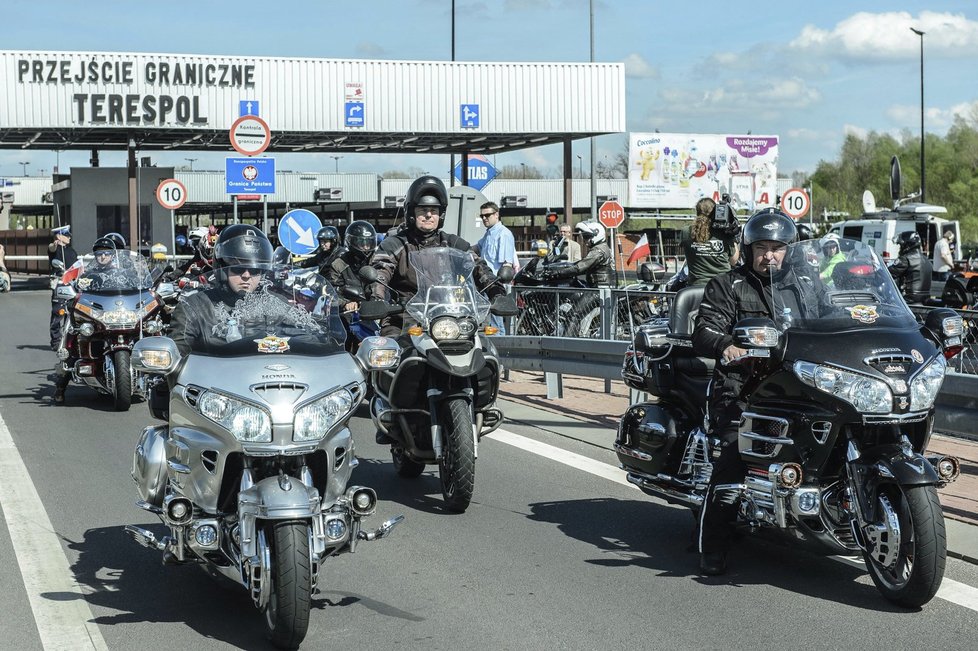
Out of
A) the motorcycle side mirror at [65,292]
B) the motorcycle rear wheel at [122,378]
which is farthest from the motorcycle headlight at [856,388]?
the motorcycle side mirror at [65,292]

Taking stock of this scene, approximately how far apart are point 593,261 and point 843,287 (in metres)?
8.92

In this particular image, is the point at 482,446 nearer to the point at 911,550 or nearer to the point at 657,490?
the point at 657,490

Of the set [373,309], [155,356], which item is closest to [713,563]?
[373,309]

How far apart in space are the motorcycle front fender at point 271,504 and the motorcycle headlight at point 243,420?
0.58 ft

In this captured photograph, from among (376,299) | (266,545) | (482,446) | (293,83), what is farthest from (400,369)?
(293,83)

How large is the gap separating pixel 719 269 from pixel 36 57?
1130 inches

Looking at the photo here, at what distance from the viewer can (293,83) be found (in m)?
36.2

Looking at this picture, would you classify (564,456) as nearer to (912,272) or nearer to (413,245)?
(413,245)

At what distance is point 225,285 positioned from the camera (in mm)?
5711

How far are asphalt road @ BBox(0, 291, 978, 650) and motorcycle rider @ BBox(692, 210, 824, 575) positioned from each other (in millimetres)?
290

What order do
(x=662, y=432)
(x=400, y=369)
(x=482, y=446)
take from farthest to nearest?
(x=482, y=446)
(x=400, y=369)
(x=662, y=432)

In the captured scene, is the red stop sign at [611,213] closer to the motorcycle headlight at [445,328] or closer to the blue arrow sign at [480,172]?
the blue arrow sign at [480,172]

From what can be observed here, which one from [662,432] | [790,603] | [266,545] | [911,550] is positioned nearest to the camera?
[266,545]

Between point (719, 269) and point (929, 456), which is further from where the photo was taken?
point (719, 269)
